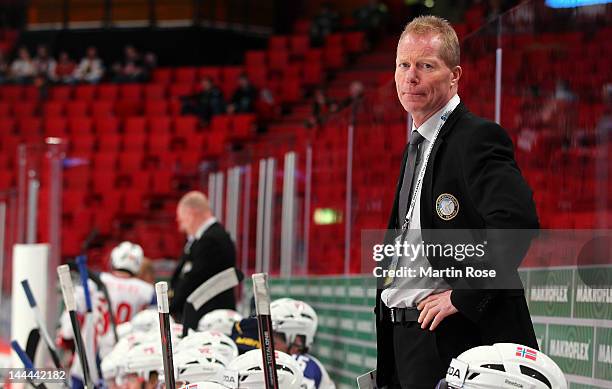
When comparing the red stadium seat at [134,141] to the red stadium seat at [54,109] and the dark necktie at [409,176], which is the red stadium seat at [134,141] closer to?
the red stadium seat at [54,109]

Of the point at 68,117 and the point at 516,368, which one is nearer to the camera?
the point at 516,368

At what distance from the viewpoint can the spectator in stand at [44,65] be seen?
21328 millimetres

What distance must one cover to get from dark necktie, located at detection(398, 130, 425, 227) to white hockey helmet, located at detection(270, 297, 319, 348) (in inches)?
113

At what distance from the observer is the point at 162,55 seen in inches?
876

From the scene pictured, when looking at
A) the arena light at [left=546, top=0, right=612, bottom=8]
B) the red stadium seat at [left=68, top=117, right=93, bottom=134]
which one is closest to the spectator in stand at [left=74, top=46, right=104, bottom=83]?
the red stadium seat at [left=68, top=117, right=93, bottom=134]

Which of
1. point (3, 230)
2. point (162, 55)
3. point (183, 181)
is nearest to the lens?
point (3, 230)

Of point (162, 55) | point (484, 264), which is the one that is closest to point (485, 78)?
point (484, 264)

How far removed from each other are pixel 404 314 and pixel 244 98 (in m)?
16.2

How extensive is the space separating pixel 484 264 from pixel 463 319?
0.15m

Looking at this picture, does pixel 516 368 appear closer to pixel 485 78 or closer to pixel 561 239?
pixel 561 239

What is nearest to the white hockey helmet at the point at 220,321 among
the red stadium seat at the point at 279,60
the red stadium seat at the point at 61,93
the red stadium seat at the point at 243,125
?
the red stadium seat at the point at 243,125

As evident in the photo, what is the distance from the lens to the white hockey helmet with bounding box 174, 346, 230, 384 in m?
4.89

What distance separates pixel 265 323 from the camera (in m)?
3.18

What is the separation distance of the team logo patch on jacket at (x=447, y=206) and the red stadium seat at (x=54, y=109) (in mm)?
18046
